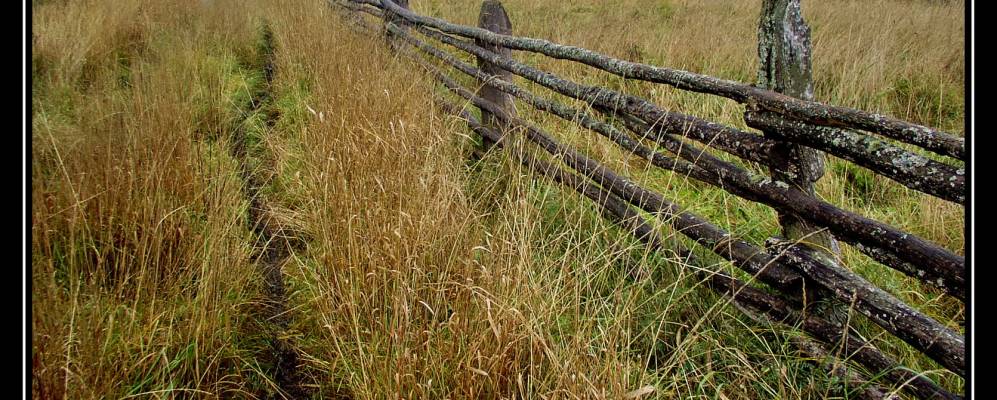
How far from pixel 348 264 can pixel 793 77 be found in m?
1.77

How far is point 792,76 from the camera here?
7.00ft

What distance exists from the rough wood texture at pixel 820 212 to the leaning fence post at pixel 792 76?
64mm

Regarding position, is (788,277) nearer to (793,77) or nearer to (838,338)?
(838,338)

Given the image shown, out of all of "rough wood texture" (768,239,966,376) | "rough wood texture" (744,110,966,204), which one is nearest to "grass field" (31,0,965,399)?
"rough wood texture" (768,239,966,376)

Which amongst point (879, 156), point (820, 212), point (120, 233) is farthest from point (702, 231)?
point (120, 233)

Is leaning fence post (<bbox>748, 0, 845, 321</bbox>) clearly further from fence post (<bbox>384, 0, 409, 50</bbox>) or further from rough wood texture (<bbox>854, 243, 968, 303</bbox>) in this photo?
fence post (<bbox>384, 0, 409, 50</bbox>)

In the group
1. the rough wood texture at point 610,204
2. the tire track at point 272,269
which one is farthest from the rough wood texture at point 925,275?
the tire track at point 272,269

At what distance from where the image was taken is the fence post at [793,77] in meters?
2.09

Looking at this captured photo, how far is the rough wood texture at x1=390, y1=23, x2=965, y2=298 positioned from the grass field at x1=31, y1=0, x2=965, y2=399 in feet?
0.65

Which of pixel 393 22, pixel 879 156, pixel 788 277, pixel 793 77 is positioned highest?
pixel 793 77

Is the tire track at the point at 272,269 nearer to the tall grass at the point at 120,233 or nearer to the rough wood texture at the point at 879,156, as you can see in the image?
the tall grass at the point at 120,233

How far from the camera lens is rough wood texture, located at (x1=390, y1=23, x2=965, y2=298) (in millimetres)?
1750

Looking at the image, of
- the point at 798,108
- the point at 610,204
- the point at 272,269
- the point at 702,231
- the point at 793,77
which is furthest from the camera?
the point at 610,204
